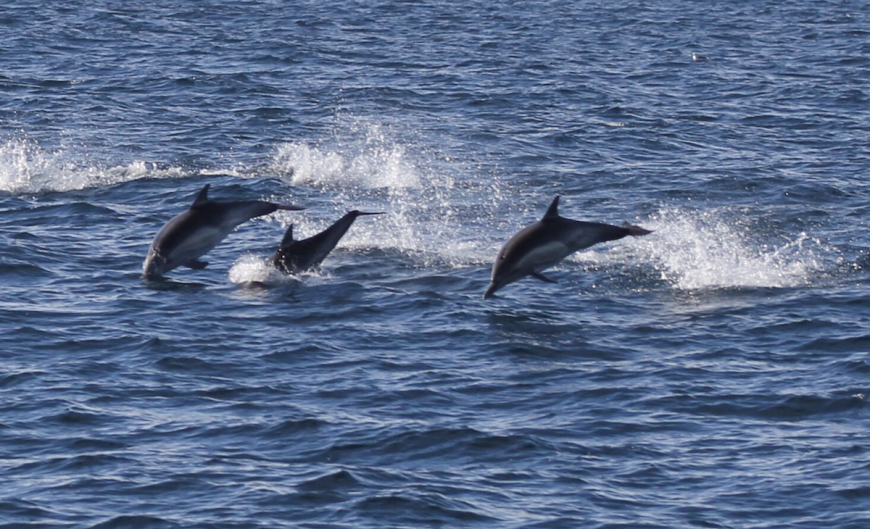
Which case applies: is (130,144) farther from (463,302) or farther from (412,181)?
(463,302)

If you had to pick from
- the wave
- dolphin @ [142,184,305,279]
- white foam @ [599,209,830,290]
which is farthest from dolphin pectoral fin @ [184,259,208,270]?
white foam @ [599,209,830,290]

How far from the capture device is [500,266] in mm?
20859

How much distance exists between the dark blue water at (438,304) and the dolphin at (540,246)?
50cm

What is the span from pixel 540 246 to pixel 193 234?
4884 mm

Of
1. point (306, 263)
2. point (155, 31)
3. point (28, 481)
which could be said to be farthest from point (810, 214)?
point (155, 31)

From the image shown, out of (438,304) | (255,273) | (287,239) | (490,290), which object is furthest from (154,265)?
(490,290)

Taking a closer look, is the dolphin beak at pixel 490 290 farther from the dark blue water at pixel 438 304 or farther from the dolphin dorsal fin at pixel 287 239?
the dolphin dorsal fin at pixel 287 239

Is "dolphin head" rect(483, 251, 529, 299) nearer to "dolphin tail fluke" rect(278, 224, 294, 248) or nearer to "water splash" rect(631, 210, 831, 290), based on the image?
"water splash" rect(631, 210, 831, 290)

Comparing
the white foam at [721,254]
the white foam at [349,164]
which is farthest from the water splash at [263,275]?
the white foam at [349,164]

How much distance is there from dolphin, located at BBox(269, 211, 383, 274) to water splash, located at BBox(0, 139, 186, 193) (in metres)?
7.39

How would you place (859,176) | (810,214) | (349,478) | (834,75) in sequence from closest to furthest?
(349,478) → (810,214) → (859,176) → (834,75)

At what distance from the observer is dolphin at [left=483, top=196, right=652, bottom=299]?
821 inches

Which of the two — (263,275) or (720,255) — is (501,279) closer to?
(263,275)

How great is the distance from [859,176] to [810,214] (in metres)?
3.59
